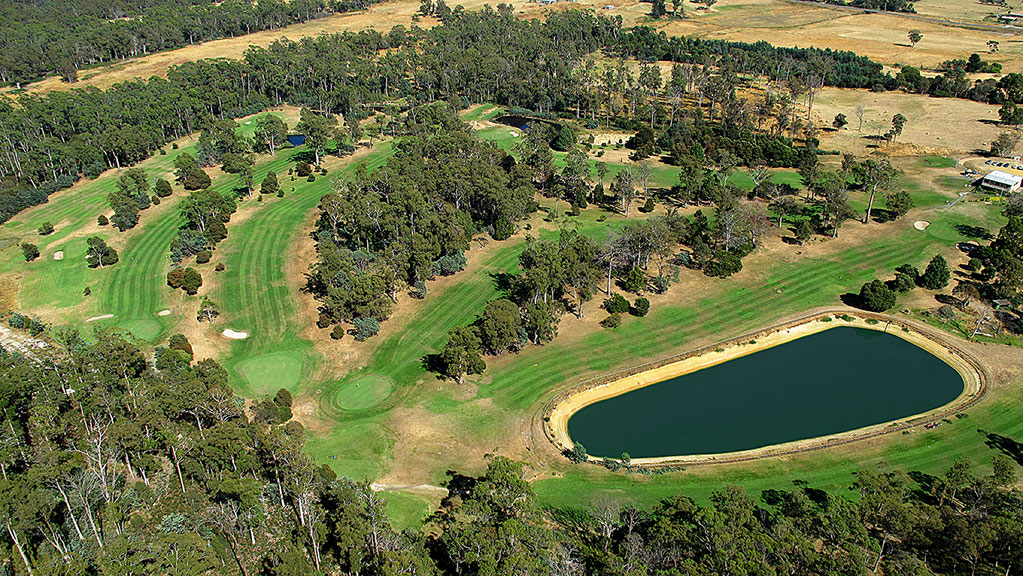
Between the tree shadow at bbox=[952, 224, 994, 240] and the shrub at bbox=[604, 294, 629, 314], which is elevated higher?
the tree shadow at bbox=[952, 224, 994, 240]

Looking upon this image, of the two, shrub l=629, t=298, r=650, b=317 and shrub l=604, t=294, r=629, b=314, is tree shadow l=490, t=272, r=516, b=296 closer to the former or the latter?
shrub l=604, t=294, r=629, b=314

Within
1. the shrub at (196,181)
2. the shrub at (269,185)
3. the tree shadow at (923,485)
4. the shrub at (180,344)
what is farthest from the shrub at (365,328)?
the shrub at (196,181)

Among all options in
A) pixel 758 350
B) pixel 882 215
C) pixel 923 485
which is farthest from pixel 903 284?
pixel 923 485

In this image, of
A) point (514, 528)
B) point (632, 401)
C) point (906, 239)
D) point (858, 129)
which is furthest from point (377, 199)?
point (858, 129)

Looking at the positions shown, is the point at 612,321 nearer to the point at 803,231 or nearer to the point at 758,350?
the point at 758,350

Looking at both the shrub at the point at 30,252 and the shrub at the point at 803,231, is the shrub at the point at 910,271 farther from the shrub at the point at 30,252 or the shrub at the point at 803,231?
the shrub at the point at 30,252

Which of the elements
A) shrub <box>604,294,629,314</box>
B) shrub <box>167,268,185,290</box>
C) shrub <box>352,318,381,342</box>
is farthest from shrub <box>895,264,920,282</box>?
shrub <box>167,268,185,290</box>
